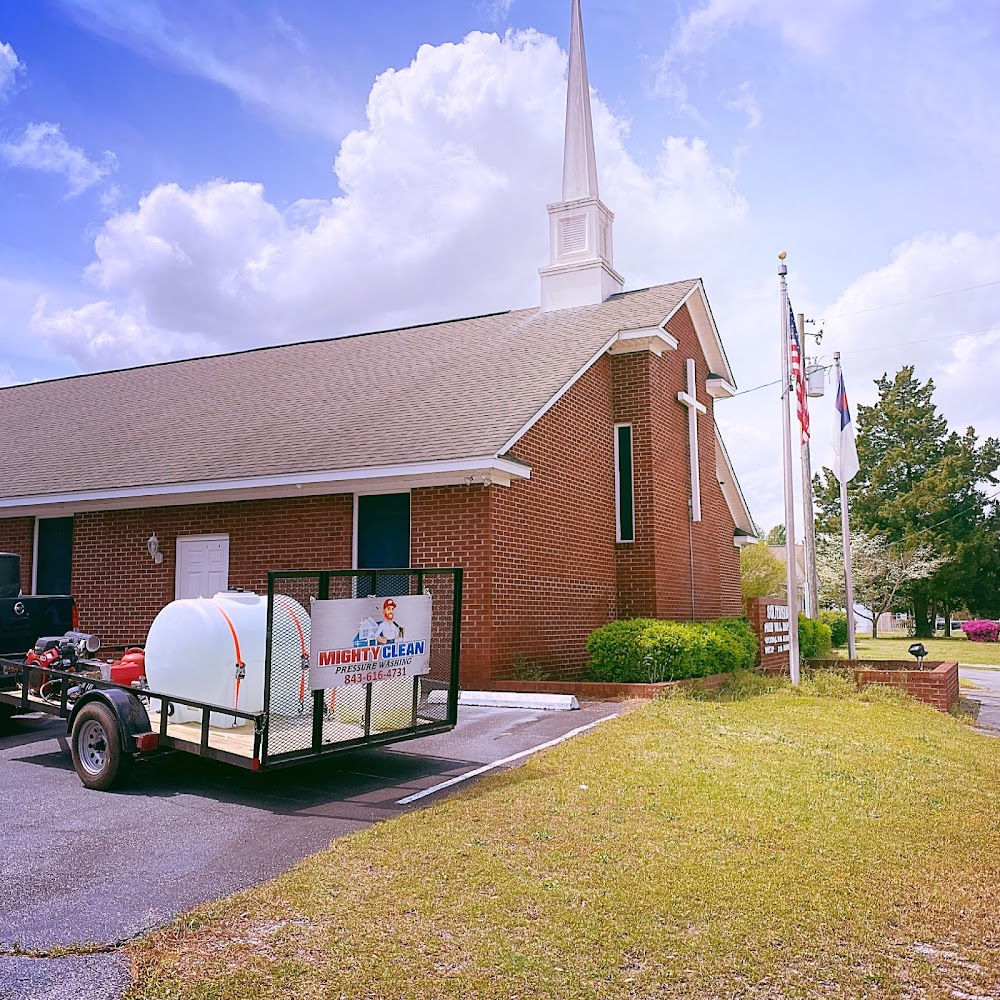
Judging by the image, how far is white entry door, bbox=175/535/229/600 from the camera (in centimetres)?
1508

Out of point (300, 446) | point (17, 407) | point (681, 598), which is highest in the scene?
point (17, 407)

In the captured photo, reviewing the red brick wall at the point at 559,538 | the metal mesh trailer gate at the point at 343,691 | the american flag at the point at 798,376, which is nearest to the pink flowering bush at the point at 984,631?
the american flag at the point at 798,376

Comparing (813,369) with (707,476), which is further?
(813,369)

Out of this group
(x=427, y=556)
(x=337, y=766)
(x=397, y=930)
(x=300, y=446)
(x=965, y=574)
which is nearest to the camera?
(x=397, y=930)

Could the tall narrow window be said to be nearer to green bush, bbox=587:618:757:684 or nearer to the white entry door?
green bush, bbox=587:618:757:684

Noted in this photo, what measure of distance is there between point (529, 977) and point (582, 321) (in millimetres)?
14981

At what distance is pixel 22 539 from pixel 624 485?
35.6 feet

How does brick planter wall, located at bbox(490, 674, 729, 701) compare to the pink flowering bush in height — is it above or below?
above

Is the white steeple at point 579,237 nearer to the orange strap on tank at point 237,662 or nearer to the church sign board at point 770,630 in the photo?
the church sign board at point 770,630

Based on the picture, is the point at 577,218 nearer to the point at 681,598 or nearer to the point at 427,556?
the point at 681,598

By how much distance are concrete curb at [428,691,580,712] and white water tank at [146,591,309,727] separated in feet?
14.7

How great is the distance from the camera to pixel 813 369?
2338 cm

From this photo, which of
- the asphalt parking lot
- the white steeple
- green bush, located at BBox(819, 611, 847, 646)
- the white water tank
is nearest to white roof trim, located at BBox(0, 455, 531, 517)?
the asphalt parking lot

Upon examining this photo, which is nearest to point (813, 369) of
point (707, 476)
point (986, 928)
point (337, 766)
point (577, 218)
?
point (707, 476)
